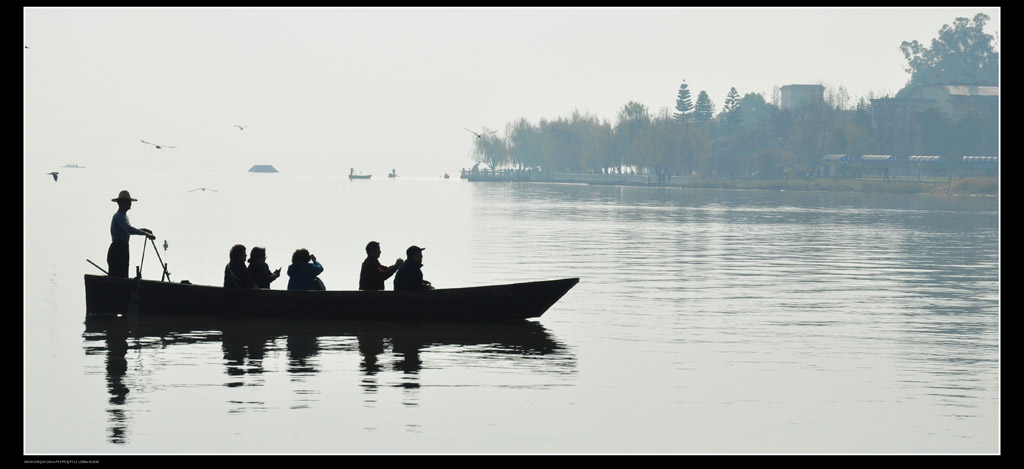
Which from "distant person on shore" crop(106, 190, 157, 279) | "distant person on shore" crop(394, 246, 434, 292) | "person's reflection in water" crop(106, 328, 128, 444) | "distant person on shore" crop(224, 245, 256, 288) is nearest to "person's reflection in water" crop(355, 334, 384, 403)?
"distant person on shore" crop(394, 246, 434, 292)

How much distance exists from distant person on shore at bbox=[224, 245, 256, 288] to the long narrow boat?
0.37 metres

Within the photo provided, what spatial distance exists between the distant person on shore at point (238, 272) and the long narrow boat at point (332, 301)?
0.37 metres

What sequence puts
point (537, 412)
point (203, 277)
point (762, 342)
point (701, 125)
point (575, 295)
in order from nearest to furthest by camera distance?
1. point (537, 412)
2. point (762, 342)
3. point (575, 295)
4. point (203, 277)
5. point (701, 125)

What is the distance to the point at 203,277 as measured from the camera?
31.9 metres

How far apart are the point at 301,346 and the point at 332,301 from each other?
6.83ft

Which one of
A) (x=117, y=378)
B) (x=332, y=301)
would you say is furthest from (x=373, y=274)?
(x=117, y=378)

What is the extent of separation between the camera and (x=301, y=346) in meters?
18.5

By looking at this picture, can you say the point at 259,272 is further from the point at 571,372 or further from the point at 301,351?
the point at 571,372

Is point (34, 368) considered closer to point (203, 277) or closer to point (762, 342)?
point (762, 342)

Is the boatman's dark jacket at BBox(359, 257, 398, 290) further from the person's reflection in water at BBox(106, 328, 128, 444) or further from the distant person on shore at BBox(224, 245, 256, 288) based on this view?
the person's reflection in water at BBox(106, 328, 128, 444)

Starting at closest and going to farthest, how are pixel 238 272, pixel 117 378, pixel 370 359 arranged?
pixel 117 378
pixel 370 359
pixel 238 272

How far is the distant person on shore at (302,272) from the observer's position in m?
20.8
